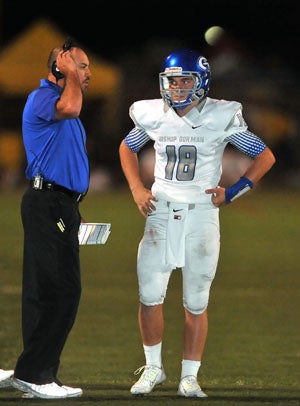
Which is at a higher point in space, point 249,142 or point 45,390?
point 249,142

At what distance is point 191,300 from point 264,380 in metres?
0.86

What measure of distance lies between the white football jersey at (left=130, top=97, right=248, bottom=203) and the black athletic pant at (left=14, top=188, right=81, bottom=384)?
61 cm

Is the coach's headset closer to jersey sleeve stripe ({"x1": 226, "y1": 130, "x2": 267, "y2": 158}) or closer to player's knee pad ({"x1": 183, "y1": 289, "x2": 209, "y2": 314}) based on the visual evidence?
jersey sleeve stripe ({"x1": 226, "y1": 130, "x2": 267, "y2": 158})

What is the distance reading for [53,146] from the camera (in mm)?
6762

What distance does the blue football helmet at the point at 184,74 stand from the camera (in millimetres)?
7004

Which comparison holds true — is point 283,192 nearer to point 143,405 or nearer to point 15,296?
point 15,296

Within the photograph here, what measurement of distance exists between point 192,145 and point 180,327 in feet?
9.53

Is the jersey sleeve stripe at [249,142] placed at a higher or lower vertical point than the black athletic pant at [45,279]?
higher

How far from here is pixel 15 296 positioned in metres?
11.1

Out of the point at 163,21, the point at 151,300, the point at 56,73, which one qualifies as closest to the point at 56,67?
the point at 56,73

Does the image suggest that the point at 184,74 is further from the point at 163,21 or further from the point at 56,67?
the point at 163,21

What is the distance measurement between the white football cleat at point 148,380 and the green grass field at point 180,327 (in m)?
0.05

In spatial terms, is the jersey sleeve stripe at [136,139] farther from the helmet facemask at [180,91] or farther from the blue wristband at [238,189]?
the blue wristband at [238,189]

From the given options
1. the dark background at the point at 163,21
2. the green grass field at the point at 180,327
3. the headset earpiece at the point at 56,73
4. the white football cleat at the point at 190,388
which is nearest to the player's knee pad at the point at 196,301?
the white football cleat at the point at 190,388
